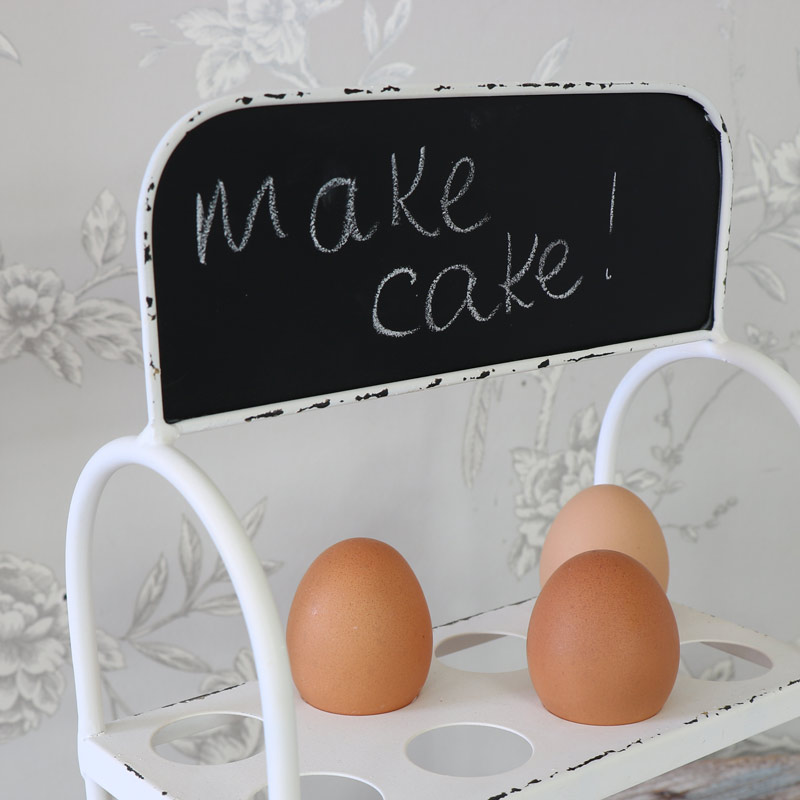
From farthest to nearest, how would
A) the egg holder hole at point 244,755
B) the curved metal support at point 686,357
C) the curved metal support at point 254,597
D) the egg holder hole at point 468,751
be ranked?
Answer: the egg holder hole at point 468,751 < the egg holder hole at point 244,755 < the curved metal support at point 686,357 < the curved metal support at point 254,597

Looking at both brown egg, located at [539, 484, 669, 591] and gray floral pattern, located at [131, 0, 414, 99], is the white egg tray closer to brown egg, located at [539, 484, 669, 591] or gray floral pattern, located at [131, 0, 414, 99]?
brown egg, located at [539, 484, 669, 591]

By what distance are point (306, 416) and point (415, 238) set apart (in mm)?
349

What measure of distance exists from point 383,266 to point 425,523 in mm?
471

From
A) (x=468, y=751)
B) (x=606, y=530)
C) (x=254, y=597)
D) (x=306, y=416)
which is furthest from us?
(x=468, y=751)

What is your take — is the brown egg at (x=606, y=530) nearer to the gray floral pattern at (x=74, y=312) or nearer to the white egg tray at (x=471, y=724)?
the white egg tray at (x=471, y=724)

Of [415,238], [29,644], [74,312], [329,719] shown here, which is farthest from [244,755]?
[415,238]

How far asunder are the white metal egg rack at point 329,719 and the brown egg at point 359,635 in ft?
0.06

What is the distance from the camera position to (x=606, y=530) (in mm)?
832

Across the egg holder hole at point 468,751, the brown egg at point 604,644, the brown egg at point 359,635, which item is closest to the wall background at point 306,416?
the egg holder hole at point 468,751

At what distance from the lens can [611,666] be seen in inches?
26.5

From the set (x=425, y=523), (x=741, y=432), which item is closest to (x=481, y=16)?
(x=425, y=523)

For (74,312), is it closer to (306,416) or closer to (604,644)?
(306,416)

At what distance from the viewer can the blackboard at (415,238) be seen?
578mm

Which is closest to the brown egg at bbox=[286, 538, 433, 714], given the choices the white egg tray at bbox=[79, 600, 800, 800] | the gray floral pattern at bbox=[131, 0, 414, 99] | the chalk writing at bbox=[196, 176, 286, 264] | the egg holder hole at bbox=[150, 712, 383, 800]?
the white egg tray at bbox=[79, 600, 800, 800]
